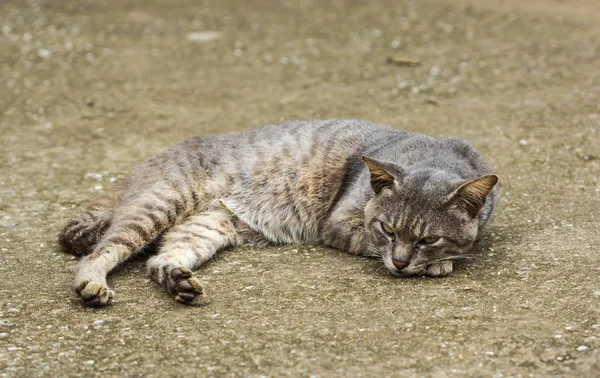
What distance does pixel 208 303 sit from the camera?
164 inches

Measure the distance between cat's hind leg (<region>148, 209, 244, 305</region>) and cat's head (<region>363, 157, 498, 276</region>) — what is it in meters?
1.07

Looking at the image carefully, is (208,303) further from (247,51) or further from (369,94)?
(247,51)

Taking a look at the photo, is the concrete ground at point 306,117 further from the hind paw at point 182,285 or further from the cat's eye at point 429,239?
the cat's eye at point 429,239

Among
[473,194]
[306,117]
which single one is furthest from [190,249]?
[306,117]

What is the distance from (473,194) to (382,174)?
0.52m

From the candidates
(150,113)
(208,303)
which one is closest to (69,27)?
(150,113)

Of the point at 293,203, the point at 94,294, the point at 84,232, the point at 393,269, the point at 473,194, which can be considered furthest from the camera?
the point at 293,203

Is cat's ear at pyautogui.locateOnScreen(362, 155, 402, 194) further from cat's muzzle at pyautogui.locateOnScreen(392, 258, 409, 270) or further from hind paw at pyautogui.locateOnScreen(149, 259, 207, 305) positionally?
hind paw at pyautogui.locateOnScreen(149, 259, 207, 305)

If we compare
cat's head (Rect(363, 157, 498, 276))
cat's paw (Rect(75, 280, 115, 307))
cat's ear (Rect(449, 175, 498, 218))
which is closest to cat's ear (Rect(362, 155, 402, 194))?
cat's head (Rect(363, 157, 498, 276))

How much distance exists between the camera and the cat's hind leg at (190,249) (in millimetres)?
4160

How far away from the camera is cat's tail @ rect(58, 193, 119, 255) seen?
4883 mm

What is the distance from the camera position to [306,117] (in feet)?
24.8

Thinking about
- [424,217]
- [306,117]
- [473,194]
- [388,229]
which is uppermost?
[473,194]

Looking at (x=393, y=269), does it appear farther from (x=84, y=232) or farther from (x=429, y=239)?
(x=84, y=232)
